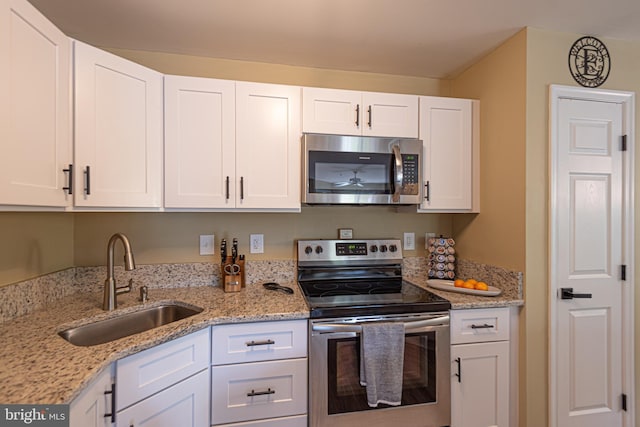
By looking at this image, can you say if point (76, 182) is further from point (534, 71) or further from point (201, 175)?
point (534, 71)

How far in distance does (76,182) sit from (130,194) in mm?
236

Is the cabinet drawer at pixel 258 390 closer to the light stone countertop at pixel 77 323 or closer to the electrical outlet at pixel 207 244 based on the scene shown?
the light stone countertop at pixel 77 323

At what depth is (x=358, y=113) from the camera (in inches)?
73.7

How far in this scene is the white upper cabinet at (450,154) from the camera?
77.1 inches

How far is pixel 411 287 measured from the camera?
A: 1.97 metres

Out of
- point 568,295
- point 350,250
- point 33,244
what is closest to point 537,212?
point 568,295

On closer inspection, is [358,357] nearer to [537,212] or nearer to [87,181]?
[537,212]

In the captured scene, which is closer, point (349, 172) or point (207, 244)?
point (349, 172)

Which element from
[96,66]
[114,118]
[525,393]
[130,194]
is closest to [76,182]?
[130,194]

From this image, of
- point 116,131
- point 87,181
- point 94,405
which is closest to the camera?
point 94,405

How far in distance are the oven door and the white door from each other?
2.07 ft

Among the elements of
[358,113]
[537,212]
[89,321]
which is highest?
[358,113]

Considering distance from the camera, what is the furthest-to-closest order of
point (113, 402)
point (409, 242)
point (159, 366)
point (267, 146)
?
1. point (409, 242)
2. point (267, 146)
3. point (159, 366)
4. point (113, 402)

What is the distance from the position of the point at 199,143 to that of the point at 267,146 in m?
0.37
